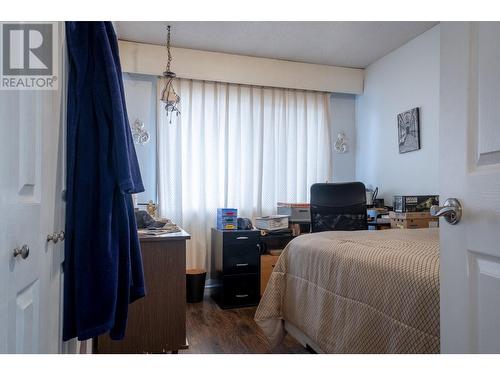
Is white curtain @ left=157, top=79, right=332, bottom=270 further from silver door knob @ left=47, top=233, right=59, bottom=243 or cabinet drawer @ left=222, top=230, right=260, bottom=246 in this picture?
silver door knob @ left=47, top=233, right=59, bottom=243

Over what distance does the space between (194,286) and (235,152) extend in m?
1.49

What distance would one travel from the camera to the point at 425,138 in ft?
11.0

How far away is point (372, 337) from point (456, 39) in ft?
3.40

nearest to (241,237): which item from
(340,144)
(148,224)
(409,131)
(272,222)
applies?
(272,222)

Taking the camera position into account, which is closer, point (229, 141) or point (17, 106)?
point (17, 106)

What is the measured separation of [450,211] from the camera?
2.75 ft

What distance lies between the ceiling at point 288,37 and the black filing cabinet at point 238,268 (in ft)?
6.23

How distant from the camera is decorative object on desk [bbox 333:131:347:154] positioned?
14.4 feet


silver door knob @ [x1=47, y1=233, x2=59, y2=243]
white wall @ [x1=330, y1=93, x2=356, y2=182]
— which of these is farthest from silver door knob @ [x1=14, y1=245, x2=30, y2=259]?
white wall @ [x1=330, y1=93, x2=356, y2=182]

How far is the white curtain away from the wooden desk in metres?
1.66

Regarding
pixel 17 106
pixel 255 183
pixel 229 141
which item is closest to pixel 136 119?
pixel 229 141

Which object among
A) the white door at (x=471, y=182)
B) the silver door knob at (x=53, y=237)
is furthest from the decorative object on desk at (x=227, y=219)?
the white door at (x=471, y=182)
